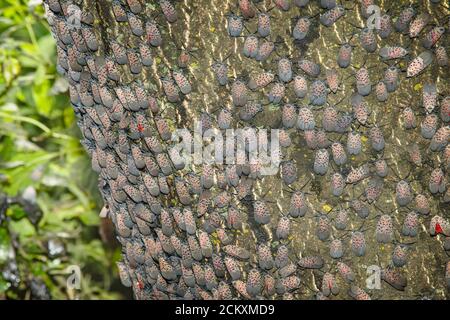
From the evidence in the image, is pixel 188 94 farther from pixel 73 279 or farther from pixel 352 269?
pixel 73 279

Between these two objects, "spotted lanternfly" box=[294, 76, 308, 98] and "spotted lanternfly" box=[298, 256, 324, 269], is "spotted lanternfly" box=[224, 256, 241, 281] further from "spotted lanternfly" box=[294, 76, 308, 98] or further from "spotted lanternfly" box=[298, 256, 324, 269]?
"spotted lanternfly" box=[294, 76, 308, 98]

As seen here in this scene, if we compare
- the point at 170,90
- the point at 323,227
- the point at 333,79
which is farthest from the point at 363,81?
the point at 170,90

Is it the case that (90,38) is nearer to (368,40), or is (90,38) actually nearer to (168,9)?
(168,9)

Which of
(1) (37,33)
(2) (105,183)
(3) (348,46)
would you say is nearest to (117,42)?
(2) (105,183)

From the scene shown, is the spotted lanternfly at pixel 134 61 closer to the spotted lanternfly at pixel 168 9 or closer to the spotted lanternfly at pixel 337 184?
the spotted lanternfly at pixel 168 9

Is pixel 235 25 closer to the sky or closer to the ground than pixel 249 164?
closer to the sky

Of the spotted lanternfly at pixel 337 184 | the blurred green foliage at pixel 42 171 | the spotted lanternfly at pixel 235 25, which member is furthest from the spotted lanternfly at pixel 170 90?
the blurred green foliage at pixel 42 171

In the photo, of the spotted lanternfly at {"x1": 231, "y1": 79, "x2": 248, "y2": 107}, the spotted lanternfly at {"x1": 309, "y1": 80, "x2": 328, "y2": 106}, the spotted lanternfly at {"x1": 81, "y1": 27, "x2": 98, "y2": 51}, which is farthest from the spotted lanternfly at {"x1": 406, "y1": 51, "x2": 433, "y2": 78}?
the spotted lanternfly at {"x1": 81, "y1": 27, "x2": 98, "y2": 51}
